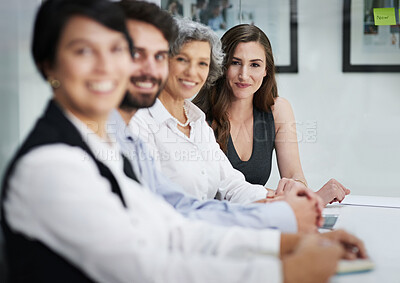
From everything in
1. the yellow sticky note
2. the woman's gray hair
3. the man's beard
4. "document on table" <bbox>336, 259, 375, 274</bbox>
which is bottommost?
"document on table" <bbox>336, 259, 375, 274</bbox>

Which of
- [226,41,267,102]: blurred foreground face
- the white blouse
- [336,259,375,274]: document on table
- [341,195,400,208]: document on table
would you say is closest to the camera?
[336,259,375,274]: document on table

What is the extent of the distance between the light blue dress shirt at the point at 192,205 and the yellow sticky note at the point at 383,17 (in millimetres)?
1729

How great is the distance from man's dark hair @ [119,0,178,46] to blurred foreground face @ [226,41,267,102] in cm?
83

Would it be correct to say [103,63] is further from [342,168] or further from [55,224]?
[342,168]

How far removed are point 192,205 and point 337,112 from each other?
63.4 inches

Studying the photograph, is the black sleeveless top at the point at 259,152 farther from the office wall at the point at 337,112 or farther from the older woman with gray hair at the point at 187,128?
the office wall at the point at 337,112

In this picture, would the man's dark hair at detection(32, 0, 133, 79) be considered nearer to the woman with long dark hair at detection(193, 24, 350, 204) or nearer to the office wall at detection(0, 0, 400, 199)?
the woman with long dark hair at detection(193, 24, 350, 204)

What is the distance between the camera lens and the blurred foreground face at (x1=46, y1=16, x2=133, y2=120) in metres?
0.77

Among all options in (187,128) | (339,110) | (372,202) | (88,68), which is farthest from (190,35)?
(339,110)

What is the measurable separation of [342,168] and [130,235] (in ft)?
6.80

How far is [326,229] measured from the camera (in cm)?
127

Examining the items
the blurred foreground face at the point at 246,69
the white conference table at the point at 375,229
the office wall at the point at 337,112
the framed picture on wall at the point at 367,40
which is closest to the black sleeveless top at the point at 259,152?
the blurred foreground face at the point at 246,69

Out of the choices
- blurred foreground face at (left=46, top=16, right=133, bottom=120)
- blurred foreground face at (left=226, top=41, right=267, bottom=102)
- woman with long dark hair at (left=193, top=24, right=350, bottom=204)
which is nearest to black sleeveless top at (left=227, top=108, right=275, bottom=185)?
woman with long dark hair at (left=193, top=24, right=350, bottom=204)

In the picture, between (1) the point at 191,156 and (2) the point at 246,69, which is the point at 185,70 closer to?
(1) the point at 191,156
